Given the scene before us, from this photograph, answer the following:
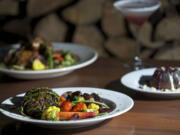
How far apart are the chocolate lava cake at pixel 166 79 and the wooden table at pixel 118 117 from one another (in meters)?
0.06

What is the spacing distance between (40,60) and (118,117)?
2.01 feet

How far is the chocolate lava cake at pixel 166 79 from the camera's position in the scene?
4.43ft

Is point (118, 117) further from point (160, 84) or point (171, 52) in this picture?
point (171, 52)

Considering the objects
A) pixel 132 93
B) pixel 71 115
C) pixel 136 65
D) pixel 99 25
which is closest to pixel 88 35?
pixel 99 25

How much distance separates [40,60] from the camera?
1.70 meters

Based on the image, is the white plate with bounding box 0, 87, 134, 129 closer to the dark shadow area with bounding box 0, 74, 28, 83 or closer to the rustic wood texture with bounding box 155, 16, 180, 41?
the dark shadow area with bounding box 0, 74, 28, 83

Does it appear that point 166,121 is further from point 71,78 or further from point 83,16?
point 83,16

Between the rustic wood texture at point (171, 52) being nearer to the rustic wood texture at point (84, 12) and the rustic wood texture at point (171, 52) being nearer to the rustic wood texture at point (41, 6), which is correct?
the rustic wood texture at point (84, 12)

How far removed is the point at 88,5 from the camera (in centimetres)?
254

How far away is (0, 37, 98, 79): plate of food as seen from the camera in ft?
5.24

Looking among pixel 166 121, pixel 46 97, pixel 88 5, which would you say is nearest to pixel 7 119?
pixel 46 97

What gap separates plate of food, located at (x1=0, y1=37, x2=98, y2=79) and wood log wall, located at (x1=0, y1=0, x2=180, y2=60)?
0.63 m

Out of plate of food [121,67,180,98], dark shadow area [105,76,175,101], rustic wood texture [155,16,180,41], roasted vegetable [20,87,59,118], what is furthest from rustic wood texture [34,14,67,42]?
roasted vegetable [20,87,59,118]

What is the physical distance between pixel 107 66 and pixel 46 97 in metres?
0.67
